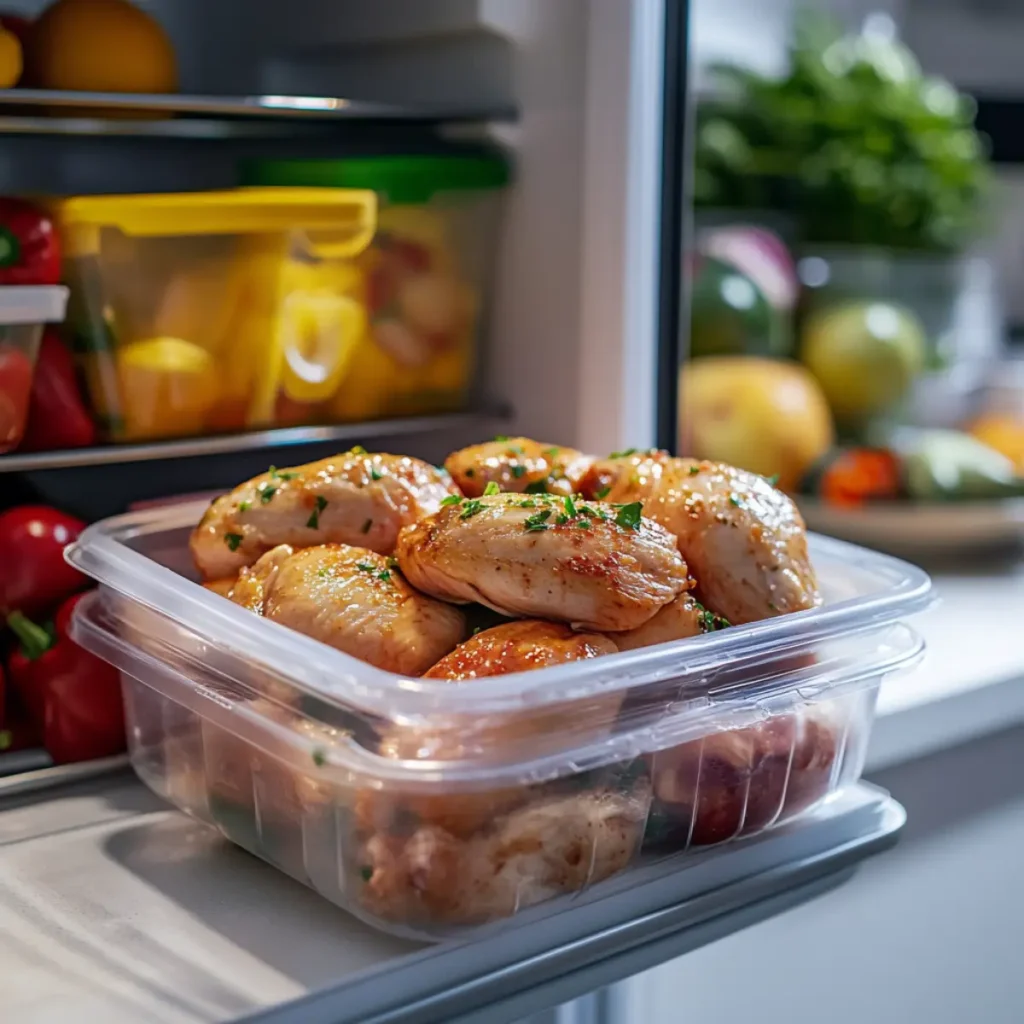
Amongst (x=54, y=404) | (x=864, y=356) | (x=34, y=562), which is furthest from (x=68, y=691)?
(x=864, y=356)

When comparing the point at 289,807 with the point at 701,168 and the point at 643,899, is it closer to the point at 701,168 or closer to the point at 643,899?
the point at 643,899

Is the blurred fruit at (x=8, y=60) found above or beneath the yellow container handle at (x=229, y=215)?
above

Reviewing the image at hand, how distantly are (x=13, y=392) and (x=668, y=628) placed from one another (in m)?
0.47

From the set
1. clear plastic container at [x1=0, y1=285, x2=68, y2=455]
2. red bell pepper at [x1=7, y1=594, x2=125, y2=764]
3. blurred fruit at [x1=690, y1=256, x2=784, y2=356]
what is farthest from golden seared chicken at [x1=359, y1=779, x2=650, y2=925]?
blurred fruit at [x1=690, y1=256, x2=784, y2=356]

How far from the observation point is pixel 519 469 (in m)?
0.85

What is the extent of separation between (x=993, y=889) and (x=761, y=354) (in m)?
0.65

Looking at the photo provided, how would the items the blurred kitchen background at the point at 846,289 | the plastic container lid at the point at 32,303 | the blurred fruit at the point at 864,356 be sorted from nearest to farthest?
the plastic container lid at the point at 32,303 < the blurred kitchen background at the point at 846,289 < the blurred fruit at the point at 864,356

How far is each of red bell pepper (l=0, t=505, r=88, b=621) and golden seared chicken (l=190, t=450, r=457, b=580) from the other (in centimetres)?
16

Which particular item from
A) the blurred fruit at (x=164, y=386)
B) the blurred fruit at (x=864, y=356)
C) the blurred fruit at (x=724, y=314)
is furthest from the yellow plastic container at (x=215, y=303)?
the blurred fruit at (x=864, y=356)

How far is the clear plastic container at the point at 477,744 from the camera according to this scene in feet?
2.05

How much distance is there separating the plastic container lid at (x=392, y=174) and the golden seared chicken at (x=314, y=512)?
1.02 ft

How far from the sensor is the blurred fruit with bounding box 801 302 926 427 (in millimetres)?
1535

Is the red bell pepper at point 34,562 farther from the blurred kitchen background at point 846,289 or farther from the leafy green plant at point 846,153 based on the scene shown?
the leafy green plant at point 846,153

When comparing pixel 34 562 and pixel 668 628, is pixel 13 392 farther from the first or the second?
pixel 668 628
